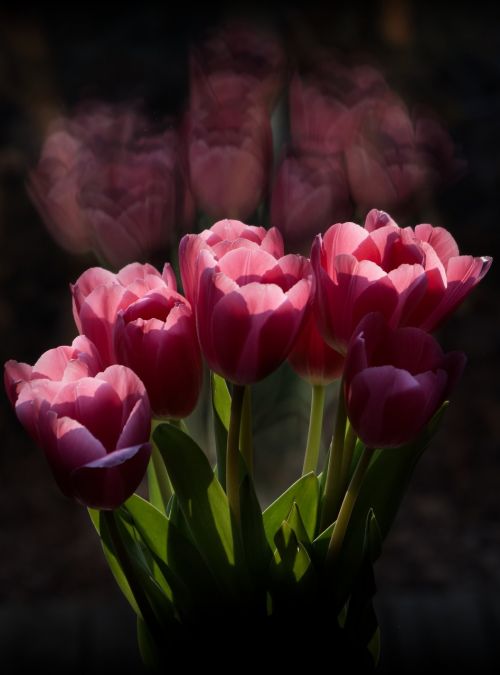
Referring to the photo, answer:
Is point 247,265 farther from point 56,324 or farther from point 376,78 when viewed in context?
point 56,324

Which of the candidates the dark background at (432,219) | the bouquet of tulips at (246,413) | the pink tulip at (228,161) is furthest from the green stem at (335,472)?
the dark background at (432,219)

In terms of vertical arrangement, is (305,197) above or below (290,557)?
above

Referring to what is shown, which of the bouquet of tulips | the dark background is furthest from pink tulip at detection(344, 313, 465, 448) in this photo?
the dark background

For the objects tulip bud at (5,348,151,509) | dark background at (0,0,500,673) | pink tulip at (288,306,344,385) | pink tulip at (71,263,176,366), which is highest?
pink tulip at (71,263,176,366)

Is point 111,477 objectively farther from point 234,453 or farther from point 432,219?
point 432,219

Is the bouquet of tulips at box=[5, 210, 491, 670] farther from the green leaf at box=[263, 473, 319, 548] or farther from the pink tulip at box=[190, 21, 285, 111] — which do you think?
the pink tulip at box=[190, 21, 285, 111]

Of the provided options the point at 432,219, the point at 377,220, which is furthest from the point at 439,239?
the point at 432,219
